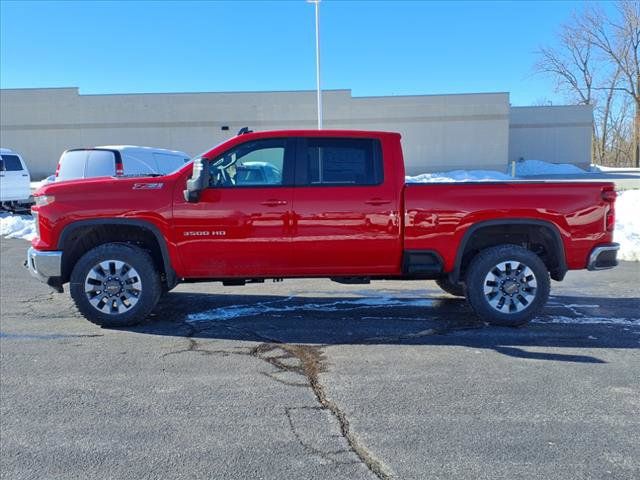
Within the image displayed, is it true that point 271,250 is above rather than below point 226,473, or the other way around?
above

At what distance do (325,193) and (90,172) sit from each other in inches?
317

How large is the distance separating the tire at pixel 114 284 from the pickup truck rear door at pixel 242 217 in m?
0.45

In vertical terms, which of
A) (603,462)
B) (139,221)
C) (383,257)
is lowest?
(603,462)

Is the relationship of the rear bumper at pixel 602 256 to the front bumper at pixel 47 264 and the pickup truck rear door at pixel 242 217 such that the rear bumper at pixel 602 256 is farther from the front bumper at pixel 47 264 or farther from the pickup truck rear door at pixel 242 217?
the front bumper at pixel 47 264

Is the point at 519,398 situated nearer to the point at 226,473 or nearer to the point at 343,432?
the point at 343,432

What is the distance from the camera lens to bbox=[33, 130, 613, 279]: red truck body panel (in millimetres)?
5422

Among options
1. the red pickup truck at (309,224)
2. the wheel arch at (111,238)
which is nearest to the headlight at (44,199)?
the red pickup truck at (309,224)

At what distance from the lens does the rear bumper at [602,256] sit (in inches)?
217

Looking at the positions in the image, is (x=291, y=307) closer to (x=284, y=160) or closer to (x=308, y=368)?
(x=284, y=160)

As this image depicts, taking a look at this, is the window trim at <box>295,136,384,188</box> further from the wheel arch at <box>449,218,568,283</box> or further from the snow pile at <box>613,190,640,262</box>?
the snow pile at <box>613,190,640,262</box>

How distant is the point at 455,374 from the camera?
4.32m

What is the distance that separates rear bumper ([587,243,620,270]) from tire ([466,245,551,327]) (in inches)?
18.8

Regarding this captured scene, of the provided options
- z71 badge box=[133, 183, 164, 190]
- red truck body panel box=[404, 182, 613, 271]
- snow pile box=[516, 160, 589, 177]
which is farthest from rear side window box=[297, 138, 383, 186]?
snow pile box=[516, 160, 589, 177]

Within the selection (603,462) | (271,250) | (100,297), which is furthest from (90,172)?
(603,462)
